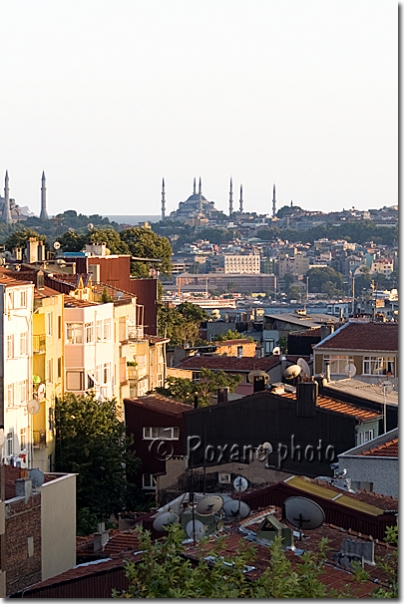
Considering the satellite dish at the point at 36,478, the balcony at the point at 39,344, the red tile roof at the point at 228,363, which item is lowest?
the satellite dish at the point at 36,478

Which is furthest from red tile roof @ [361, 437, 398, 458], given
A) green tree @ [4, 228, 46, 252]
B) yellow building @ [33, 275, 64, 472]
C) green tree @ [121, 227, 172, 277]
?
green tree @ [121, 227, 172, 277]

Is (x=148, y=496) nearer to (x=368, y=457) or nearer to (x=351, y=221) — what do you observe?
(x=368, y=457)

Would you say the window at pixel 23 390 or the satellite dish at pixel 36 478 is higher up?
the window at pixel 23 390

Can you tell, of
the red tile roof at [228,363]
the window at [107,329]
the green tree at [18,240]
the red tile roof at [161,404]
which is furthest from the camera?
the green tree at [18,240]

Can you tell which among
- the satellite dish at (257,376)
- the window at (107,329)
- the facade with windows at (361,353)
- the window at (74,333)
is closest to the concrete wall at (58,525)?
the satellite dish at (257,376)

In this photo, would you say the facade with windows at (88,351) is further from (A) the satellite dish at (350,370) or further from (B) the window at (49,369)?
(A) the satellite dish at (350,370)

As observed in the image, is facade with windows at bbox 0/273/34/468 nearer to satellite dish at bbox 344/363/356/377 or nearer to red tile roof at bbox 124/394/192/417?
red tile roof at bbox 124/394/192/417

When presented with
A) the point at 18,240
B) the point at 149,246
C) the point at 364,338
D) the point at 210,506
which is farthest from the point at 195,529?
the point at 149,246
